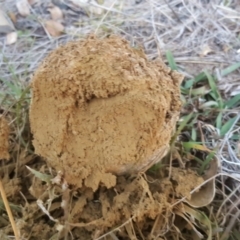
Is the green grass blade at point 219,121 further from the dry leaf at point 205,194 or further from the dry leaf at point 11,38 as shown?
the dry leaf at point 11,38

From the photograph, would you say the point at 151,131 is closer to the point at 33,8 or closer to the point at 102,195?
the point at 102,195

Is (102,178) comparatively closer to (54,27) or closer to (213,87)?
(213,87)

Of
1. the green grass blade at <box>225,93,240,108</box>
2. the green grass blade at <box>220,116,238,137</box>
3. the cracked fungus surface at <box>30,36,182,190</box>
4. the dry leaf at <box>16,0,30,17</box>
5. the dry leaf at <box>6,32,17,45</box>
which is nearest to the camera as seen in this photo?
the cracked fungus surface at <box>30,36,182,190</box>

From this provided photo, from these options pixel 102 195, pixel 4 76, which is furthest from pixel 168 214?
pixel 4 76

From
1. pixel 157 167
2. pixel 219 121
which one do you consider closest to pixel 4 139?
pixel 157 167

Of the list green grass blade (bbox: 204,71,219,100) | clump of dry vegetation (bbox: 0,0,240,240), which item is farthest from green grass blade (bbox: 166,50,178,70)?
green grass blade (bbox: 204,71,219,100)

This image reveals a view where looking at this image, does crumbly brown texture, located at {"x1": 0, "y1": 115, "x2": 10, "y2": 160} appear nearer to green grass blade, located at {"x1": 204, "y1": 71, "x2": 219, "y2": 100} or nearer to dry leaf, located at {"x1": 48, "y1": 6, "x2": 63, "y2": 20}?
green grass blade, located at {"x1": 204, "y1": 71, "x2": 219, "y2": 100}
